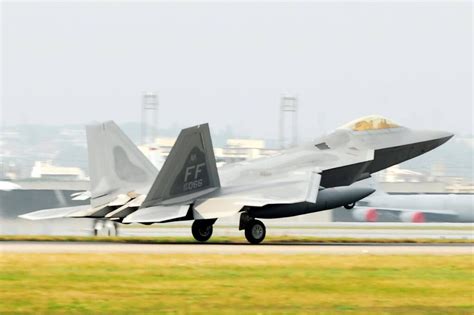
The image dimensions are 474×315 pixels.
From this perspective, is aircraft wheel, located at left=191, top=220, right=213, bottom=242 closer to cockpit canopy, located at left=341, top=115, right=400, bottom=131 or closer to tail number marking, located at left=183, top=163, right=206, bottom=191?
tail number marking, located at left=183, top=163, right=206, bottom=191

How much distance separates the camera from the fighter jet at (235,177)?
2897 cm

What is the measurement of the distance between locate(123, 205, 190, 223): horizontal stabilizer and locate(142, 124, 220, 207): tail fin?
0.30m

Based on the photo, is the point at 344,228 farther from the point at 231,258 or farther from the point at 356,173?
the point at 231,258

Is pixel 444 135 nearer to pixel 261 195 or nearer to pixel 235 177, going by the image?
pixel 235 177

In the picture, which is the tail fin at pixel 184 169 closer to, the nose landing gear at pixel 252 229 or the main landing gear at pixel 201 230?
the main landing gear at pixel 201 230

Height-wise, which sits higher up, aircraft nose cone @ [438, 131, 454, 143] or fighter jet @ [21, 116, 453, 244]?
aircraft nose cone @ [438, 131, 454, 143]

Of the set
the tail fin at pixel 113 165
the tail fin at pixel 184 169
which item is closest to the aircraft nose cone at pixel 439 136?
the tail fin at pixel 184 169

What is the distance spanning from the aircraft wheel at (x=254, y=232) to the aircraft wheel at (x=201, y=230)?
59.3 inches

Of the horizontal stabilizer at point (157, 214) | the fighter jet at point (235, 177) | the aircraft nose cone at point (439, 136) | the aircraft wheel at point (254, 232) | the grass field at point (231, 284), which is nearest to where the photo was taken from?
the grass field at point (231, 284)

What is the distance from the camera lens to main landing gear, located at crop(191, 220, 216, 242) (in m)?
30.5

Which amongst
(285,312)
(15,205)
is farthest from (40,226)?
(285,312)

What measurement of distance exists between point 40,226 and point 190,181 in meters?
19.4

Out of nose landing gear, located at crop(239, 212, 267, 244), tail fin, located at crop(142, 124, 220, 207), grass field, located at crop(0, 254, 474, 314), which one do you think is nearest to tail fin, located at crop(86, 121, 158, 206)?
tail fin, located at crop(142, 124, 220, 207)

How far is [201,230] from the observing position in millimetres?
30516
